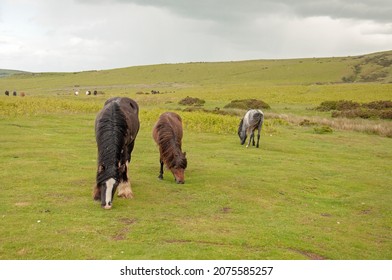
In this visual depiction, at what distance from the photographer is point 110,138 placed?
11938 mm

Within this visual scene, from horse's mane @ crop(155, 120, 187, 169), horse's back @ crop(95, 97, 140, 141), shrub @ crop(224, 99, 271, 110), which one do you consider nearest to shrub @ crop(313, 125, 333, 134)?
shrub @ crop(224, 99, 271, 110)

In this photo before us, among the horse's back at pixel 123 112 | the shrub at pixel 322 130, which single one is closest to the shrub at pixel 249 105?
the shrub at pixel 322 130

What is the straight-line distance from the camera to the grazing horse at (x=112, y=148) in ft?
37.5

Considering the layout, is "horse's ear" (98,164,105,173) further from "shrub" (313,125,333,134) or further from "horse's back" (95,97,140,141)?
"shrub" (313,125,333,134)

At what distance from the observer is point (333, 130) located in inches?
1372

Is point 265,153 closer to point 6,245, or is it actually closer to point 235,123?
point 235,123

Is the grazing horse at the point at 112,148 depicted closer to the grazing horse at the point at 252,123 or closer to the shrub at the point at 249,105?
the grazing horse at the point at 252,123

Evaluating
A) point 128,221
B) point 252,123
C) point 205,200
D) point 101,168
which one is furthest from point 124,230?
point 252,123

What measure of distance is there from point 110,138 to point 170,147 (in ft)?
12.6

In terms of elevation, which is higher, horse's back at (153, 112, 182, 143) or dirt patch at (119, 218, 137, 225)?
horse's back at (153, 112, 182, 143)

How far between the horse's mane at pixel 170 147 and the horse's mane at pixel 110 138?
307 centimetres

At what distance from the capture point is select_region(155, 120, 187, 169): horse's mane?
15.3 metres
